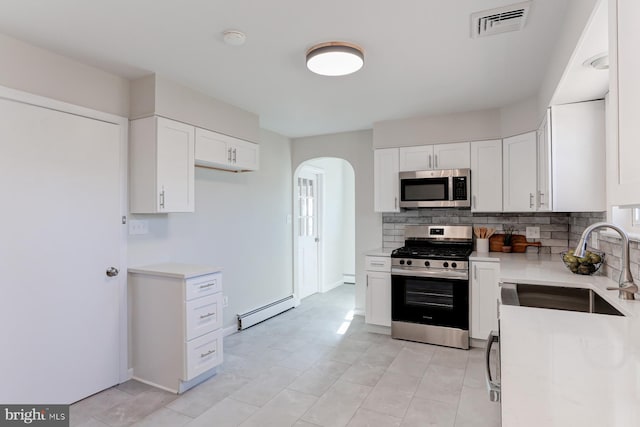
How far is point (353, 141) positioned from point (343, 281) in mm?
3015

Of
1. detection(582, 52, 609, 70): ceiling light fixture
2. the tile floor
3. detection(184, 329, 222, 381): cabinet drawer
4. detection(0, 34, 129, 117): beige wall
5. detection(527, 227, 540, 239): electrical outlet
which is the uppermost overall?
detection(0, 34, 129, 117): beige wall

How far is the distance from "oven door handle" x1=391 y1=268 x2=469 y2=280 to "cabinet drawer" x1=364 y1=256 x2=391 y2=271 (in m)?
0.12

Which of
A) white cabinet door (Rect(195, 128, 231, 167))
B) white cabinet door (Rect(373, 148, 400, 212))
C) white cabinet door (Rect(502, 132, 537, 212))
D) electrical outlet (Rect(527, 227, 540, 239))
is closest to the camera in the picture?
white cabinet door (Rect(195, 128, 231, 167))

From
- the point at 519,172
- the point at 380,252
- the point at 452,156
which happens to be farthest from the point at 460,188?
the point at 380,252

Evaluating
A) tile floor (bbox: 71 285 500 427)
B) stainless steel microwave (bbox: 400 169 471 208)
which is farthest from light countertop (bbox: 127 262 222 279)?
stainless steel microwave (bbox: 400 169 471 208)

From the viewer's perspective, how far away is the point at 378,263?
3902mm

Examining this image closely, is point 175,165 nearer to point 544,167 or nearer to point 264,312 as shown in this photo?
point 264,312

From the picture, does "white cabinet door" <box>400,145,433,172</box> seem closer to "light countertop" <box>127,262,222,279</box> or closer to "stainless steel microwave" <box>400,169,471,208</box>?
"stainless steel microwave" <box>400,169,471,208</box>

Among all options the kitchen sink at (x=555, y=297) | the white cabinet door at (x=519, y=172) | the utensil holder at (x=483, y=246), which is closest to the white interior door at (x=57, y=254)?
the kitchen sink at (x=555, y=297)

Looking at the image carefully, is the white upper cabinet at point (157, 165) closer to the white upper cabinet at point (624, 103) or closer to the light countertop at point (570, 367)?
the light countertop at point (570, 367)

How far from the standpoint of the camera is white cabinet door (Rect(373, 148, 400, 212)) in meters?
4.11

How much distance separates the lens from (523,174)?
11.3 ft

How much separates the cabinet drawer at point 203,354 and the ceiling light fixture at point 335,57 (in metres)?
2.20

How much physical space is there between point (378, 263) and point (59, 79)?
10.6 ft
